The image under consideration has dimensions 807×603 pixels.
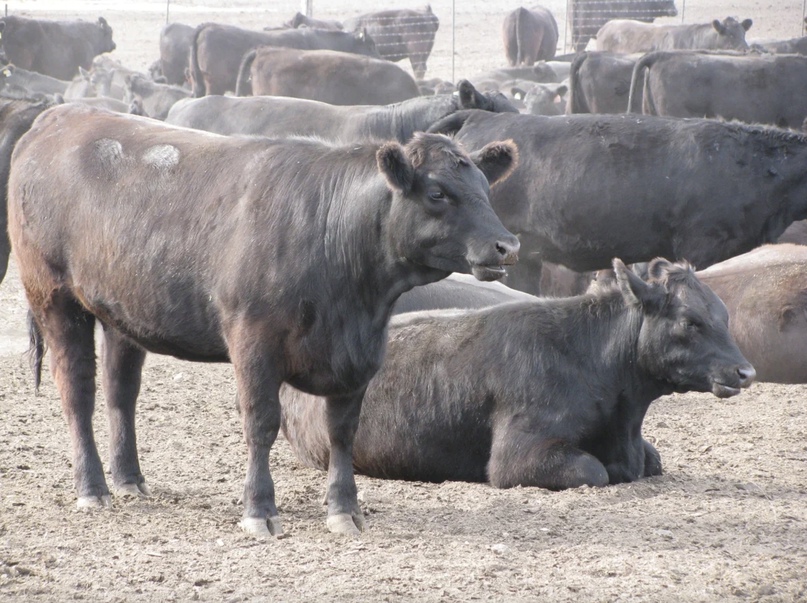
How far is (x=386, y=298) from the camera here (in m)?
5.52

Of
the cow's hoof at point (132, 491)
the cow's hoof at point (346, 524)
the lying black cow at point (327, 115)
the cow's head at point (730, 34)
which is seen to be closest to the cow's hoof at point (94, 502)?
the cow's hoof at point (132, 491)

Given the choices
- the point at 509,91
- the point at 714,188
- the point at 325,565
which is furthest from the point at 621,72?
the point at 325,565

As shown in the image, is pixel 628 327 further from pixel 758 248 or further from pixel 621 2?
pixel 621 2

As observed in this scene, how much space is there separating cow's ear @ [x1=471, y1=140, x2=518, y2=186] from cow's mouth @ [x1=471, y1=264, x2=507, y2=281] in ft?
2.30

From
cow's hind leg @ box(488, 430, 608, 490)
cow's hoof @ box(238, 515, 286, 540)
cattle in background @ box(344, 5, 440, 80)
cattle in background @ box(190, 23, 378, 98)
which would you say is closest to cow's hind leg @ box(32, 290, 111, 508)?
cow's hoof @ box(238, 515, 286, 540)

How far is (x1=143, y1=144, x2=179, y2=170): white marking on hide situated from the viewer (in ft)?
19.0

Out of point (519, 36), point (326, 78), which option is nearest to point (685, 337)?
point (326, 78)

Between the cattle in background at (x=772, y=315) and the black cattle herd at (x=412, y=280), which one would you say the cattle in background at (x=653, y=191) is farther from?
the cattle in background at (x=772, y=315)

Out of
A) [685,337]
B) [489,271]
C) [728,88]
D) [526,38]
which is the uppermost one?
[489,271]

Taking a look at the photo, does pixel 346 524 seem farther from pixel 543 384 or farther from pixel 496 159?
pixel 496 159

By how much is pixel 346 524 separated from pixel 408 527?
306 millimetres

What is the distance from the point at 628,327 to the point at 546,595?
8.91ft

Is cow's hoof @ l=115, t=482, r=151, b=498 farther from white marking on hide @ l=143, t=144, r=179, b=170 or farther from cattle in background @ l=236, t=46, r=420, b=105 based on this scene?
cattle in background @ l=236, t=46, r=420, b=105

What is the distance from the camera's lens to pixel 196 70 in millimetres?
22875
